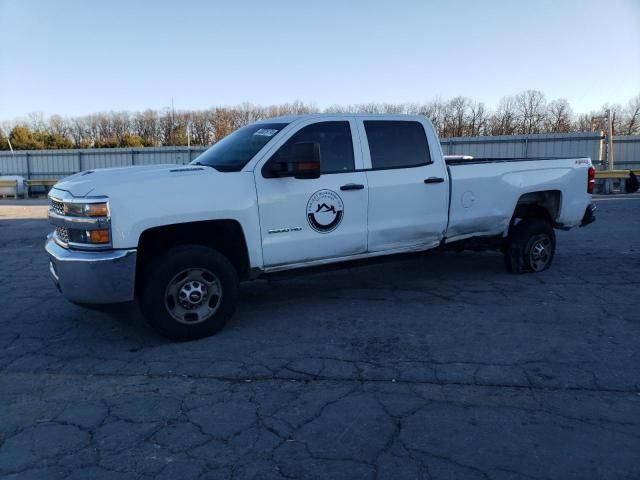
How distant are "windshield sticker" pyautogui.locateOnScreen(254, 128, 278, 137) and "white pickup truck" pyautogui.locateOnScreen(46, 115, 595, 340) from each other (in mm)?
19

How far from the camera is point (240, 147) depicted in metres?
5.30

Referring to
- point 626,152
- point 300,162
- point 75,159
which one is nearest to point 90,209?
point 300,162

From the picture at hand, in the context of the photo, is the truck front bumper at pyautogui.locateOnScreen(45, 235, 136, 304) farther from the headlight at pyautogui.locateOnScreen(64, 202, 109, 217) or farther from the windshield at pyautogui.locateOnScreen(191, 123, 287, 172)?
the windshield at pyautogui.locateOnScreen(191, 123, 287, 172)

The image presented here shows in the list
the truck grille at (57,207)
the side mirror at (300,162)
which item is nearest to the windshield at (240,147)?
the side mirror at (300,162)

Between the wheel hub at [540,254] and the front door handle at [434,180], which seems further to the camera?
the wheel hub at [540,254]

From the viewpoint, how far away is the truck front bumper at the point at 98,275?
4.20 metres

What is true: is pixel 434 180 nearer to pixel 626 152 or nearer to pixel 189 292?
pixel 189 292

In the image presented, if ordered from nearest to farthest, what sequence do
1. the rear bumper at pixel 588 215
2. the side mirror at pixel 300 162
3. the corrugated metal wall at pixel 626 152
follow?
1. the side mirror at pixel 300 162
2. the rear bumper at pixel 588 215
3. the corrugated metal wall at pixel 626 152

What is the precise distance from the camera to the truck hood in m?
4.26

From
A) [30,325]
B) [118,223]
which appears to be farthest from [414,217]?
[30,325]

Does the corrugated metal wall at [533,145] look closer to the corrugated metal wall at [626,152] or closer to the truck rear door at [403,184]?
the corrugated metal wall at [626,152]

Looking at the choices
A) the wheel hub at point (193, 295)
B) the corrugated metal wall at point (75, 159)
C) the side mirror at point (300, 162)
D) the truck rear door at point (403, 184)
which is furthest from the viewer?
the corrugated metal wall at point (75, 159)

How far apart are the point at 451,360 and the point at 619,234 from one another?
809cm

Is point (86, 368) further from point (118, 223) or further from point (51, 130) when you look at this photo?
point (51, 130)
